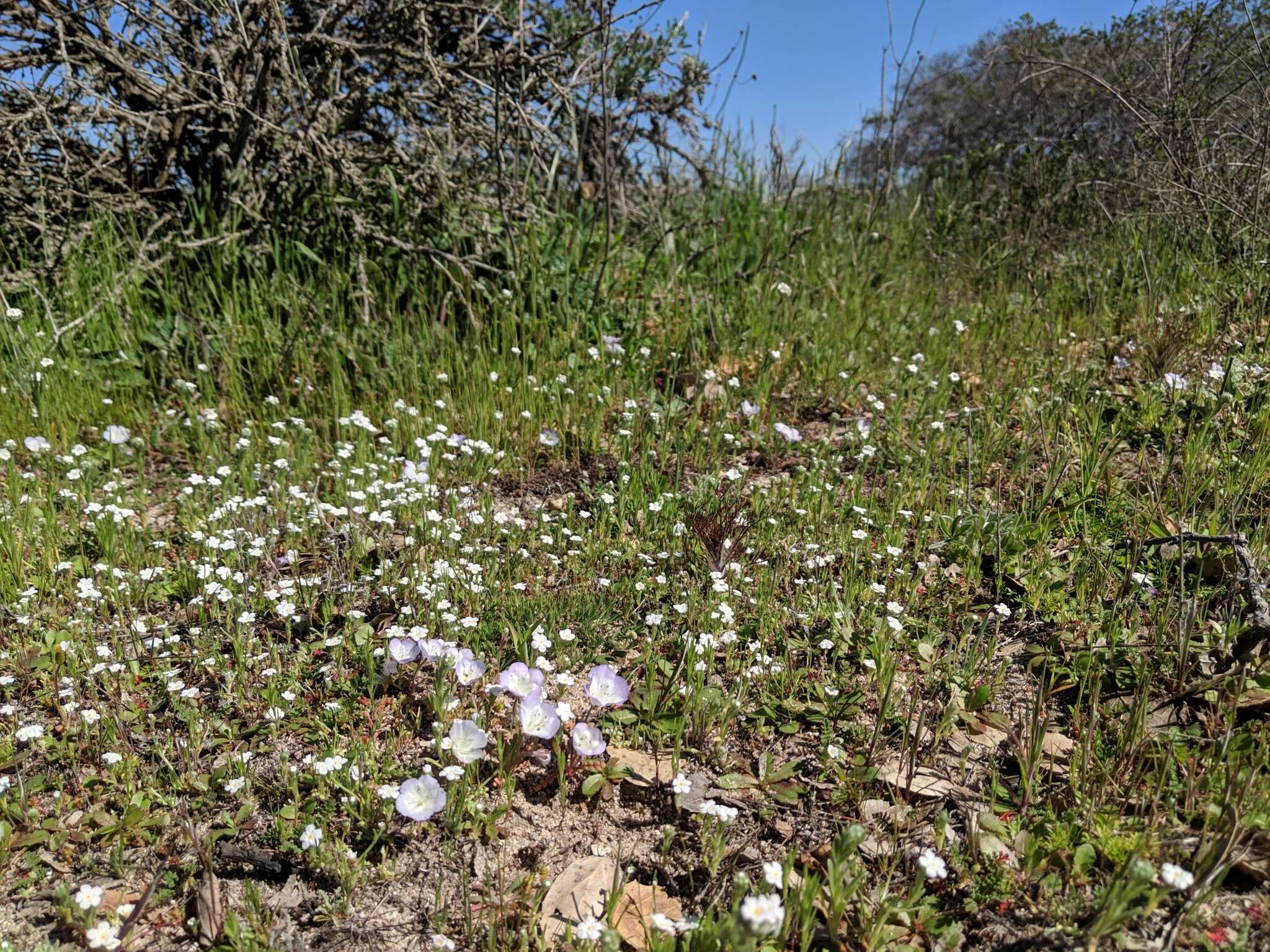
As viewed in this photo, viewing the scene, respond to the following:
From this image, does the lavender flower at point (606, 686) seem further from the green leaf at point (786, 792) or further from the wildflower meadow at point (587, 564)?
the green leaf at point (786, 792)

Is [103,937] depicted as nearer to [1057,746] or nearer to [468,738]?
[468,738]

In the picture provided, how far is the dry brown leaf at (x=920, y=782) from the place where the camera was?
2270mm

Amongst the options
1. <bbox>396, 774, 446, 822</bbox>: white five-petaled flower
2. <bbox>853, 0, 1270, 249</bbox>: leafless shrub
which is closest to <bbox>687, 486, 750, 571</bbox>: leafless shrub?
<bbox>396, 774, 446, 822</bbox>: white five-petaled flower

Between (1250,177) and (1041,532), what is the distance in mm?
3754

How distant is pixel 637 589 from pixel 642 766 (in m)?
0.73

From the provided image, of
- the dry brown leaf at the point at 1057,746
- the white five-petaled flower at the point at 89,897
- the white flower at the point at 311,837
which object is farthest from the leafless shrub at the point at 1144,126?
the white five-petaled flower at the point at 89,897

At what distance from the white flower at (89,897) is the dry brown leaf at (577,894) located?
97 centimetres

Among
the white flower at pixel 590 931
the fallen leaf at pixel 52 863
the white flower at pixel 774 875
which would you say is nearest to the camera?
the white flower at pixel 774 875

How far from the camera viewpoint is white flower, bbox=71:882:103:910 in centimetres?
176

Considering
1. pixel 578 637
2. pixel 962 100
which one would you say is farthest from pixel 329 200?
pixel 962 100

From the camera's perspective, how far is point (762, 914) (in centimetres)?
154

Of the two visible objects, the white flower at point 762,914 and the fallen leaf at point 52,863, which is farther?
the fallen leaf at point 52,863

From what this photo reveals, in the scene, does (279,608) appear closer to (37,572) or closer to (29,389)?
(37,572)

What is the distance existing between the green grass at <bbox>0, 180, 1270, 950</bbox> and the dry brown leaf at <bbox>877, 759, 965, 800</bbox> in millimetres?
16
